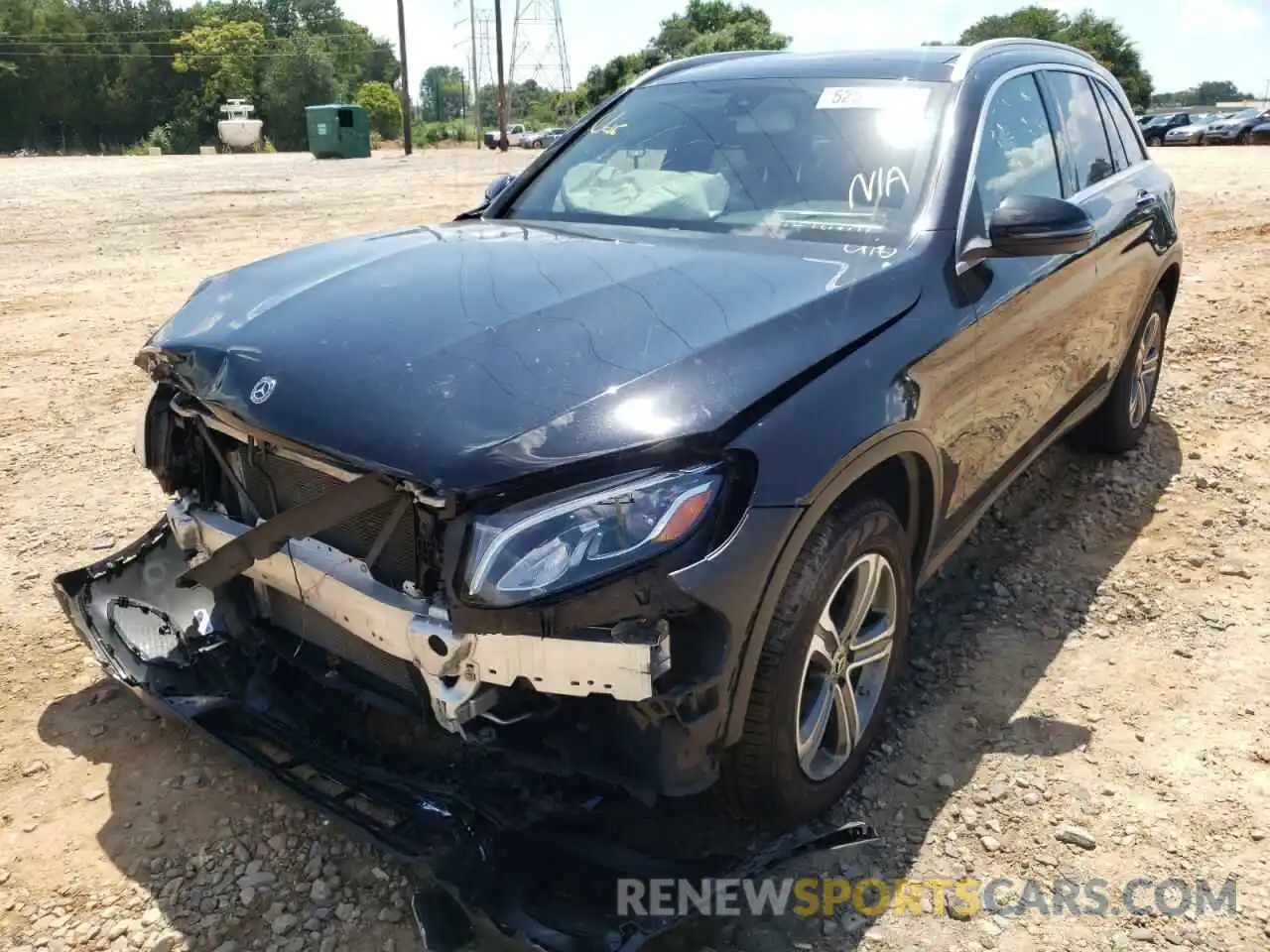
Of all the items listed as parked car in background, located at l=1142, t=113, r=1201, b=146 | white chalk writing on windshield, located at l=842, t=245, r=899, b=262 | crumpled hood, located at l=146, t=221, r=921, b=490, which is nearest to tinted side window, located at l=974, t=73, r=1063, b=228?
white chalk writing on windshield, located at l=842, t=245, r=899, b=262

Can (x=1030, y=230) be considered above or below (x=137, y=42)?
below

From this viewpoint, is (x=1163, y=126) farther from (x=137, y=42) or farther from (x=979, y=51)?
(x=137, y=42)

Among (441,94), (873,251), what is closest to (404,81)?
(873,251)

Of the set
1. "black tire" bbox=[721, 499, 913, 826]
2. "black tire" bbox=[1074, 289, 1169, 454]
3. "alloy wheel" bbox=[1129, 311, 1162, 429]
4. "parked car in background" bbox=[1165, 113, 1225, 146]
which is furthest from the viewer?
"parked car in background" bbox=[1165, 113, 1225, 146]

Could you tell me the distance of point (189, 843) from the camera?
8.55 ft

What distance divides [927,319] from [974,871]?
1393 millimetres

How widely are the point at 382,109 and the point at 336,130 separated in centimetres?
3659

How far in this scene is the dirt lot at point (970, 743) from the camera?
2.41 m

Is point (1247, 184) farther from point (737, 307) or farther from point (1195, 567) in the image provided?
point (737, 307)

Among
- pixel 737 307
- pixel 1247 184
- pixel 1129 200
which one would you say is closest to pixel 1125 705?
pixel 737 307

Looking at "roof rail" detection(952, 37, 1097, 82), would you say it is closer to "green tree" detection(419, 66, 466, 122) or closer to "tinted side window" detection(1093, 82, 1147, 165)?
"tinted side window" detection(1093, 82, 1147, 165)

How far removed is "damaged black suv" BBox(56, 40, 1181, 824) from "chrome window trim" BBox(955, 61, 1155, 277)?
0.02m

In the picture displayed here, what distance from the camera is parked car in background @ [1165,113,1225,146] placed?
36.6m

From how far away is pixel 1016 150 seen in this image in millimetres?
3477
